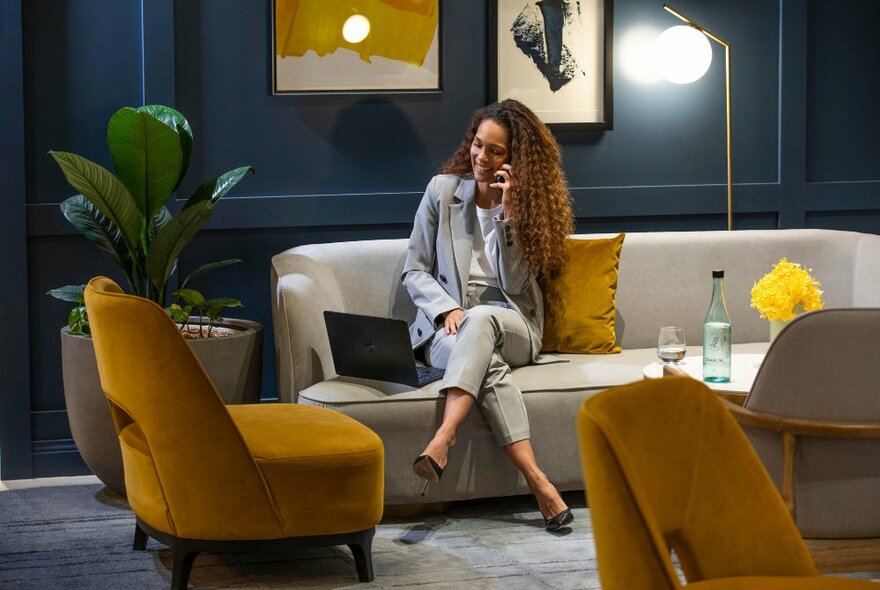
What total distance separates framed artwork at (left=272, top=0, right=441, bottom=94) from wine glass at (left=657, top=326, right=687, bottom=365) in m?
1.66

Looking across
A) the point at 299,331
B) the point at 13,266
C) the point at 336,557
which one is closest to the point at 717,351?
the point at 336,557

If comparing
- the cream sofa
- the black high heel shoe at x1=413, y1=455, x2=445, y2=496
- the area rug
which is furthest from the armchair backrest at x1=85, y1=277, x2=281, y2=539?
the cream sofa

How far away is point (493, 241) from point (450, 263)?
0.17 m

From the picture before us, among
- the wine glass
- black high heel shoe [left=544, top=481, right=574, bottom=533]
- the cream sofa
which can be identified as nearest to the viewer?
the wine glass

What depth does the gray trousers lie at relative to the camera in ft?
11.7

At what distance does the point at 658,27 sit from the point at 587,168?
0.65m

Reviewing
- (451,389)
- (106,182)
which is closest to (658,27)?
(451,389)

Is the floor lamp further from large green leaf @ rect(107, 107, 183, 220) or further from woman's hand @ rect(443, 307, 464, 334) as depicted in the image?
large green leaf @ rect(107, 107, 183, 220)

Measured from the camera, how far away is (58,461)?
4.32 meters

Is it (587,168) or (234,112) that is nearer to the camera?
(234,112)

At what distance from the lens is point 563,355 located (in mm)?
4133

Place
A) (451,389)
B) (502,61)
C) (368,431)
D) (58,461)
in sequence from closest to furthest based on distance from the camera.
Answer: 1. (368,431)
2. (451,389)
3. (58,461)
4. (502,61)

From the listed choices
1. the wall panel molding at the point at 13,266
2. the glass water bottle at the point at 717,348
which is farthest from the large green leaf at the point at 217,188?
the glass water bottle at the point at 717,348

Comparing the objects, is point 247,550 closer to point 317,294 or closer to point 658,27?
point 317,294
